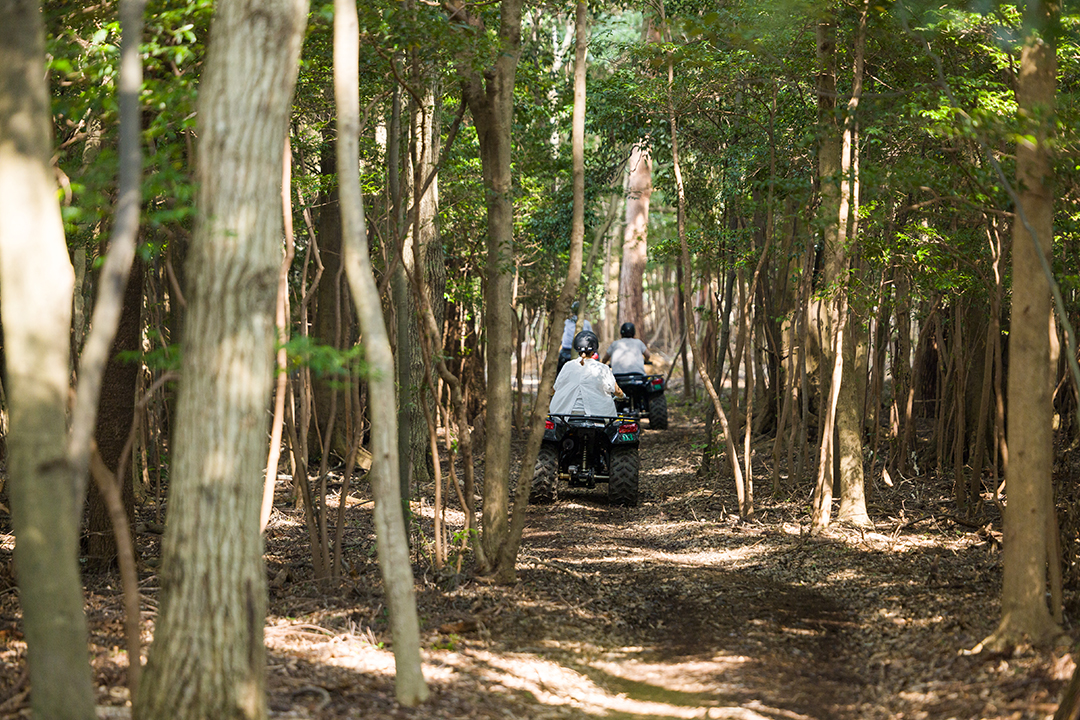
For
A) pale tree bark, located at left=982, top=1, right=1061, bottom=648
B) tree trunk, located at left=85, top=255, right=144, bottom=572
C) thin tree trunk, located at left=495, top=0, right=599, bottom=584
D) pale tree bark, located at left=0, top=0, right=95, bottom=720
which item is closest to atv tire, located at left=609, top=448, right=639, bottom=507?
thin tree trunk, located at left=495, top=0, right=599, bottom=584

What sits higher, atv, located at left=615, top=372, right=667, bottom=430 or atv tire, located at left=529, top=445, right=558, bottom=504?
atv, located at left=615, top=372, right=667, bottom=430

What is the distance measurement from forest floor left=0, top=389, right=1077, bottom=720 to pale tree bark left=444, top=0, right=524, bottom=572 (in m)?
0.64

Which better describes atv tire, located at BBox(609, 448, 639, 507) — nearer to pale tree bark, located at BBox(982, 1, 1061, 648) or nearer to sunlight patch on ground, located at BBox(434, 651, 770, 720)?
sunlight patch on ground, located at BBox(434, 651, 770, 720)

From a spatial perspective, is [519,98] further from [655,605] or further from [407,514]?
[655,605]

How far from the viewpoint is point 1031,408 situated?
16.1 ft

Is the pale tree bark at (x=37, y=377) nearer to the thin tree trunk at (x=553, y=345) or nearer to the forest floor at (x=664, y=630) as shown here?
the forest floor at (x=664, y=630)

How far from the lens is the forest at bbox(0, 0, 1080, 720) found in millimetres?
3553

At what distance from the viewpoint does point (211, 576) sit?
3582 mm

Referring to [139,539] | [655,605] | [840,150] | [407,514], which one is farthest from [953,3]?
[139,539]

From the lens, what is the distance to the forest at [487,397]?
355 cm

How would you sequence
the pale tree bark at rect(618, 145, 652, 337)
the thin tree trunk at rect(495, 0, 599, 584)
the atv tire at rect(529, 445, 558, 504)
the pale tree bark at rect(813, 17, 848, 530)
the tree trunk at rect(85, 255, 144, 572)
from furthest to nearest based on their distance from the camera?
the pale tree bark at rect(618, 145, 652, 337)
the atv tire at rect(529, 445, 558, 504)
the pale tree bark at rect(813, 17, 848, 530)
the tree trunk at rect(85, 255, 144, 572)
the thin tree trunk at rect(495, 0, 599, 584)

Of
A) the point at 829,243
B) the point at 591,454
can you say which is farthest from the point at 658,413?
the point at 829,243

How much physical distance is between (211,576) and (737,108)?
369 inches

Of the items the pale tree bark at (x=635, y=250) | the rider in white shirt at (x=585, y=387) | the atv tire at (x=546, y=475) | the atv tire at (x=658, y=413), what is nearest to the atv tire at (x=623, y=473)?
the rider in white shirt at (x=585, y=387)
